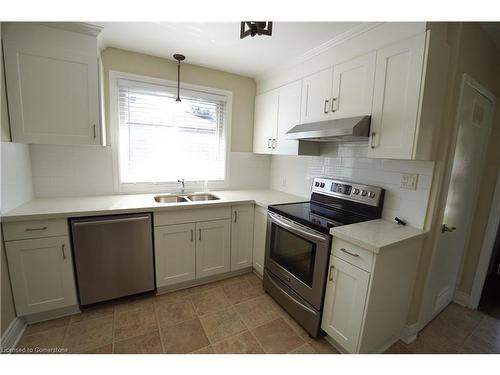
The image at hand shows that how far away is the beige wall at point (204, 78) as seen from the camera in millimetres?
2223

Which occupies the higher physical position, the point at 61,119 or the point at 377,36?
the point at 377,36

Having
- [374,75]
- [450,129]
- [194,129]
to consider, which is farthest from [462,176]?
[194,129]

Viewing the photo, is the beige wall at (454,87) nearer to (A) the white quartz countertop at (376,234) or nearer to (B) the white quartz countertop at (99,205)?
(A) the white quartz countertop at (376,234)

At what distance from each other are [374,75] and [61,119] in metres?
2.45

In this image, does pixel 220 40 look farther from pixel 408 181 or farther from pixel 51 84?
pixel 408 181

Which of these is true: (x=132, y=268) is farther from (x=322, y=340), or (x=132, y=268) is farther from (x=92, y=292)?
(x=322, y=340)

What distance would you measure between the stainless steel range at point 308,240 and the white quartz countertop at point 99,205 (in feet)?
Answer: 1.15

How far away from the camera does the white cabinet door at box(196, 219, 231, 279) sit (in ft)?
7.40

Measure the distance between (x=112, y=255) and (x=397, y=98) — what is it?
2.50 meters

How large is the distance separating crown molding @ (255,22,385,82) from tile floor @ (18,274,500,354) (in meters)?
2.39

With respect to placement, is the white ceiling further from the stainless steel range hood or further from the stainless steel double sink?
the stainless steel double sink

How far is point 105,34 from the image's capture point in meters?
1.94

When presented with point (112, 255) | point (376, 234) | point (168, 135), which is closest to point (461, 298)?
point (376, 234)

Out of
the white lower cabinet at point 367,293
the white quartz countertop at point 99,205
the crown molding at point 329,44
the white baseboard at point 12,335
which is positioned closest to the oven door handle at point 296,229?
the white lower cabinet at point 367,293
